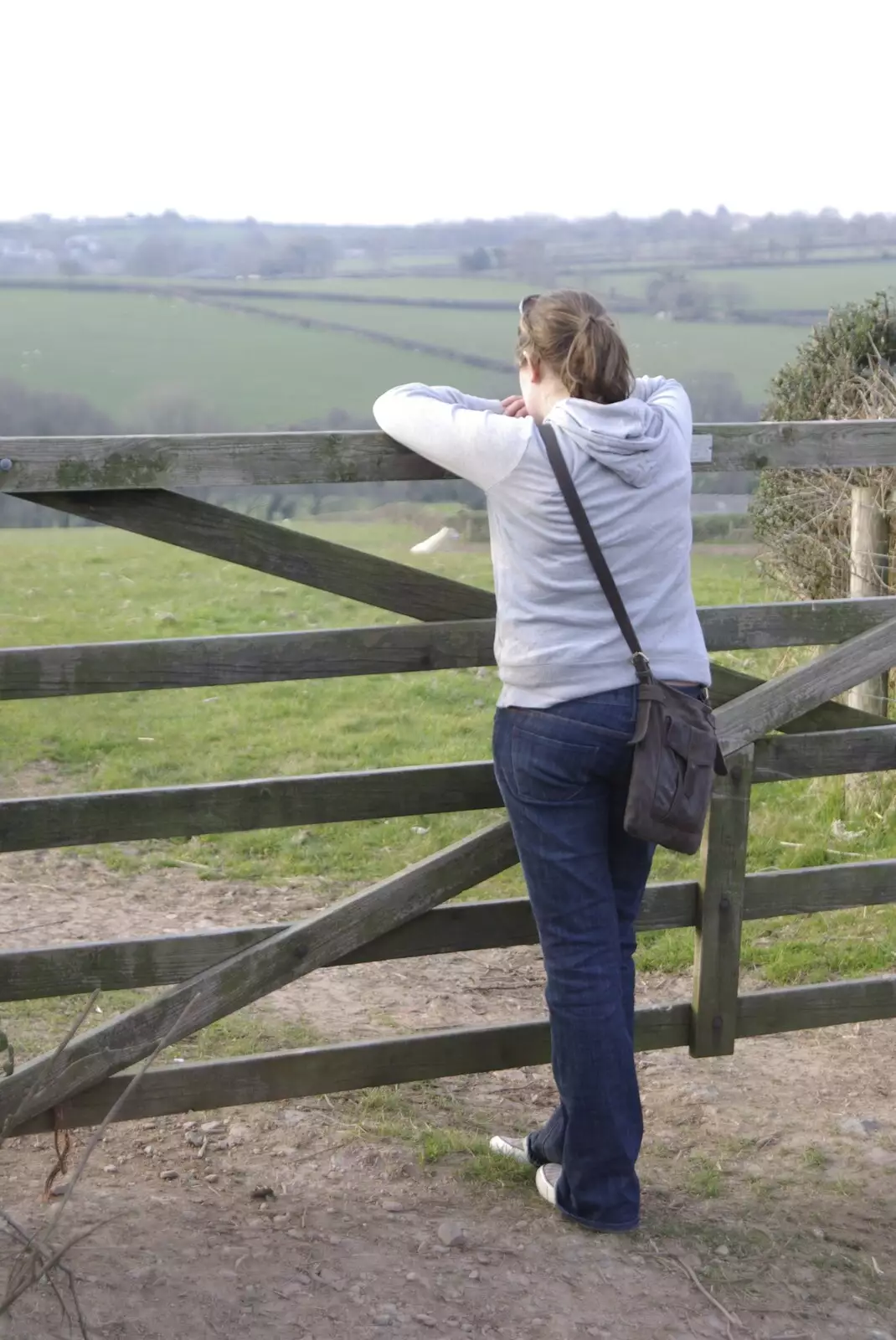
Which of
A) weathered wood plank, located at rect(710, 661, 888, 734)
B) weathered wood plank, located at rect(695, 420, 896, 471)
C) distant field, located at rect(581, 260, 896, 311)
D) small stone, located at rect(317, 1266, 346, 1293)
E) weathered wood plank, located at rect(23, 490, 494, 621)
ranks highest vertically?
distant field, located at rect(581, 260, 896, 311)

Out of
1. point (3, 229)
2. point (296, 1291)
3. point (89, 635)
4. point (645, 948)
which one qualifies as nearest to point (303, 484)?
point (296, 1291)

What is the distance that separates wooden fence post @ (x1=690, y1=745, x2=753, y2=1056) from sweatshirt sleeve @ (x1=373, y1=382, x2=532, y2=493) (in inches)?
43.6

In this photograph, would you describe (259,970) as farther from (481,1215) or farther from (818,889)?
(818,889)

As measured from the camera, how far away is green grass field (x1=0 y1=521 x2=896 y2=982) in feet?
19.2

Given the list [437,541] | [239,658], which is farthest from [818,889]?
[437,541]

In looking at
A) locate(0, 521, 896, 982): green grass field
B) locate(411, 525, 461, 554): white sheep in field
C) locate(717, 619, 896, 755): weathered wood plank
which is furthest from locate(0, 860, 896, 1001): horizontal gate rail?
locate(411, 525, 461, 554): white sheep in field

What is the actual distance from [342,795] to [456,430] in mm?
984

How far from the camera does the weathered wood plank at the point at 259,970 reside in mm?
3129

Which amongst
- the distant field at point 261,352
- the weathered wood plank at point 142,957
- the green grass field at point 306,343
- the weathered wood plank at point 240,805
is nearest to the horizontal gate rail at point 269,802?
the weathered wood plank at point 240,805

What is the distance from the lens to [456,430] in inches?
110

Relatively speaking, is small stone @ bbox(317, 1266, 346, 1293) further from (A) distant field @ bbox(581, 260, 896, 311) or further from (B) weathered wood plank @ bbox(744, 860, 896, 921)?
(A) distant field @ bbox(581, 260, 896, 311)

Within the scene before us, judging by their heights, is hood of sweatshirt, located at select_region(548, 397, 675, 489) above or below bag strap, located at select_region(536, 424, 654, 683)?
above

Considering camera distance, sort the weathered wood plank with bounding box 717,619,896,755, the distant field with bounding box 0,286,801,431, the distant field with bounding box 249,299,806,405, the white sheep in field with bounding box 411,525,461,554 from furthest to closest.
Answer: the distant field with bounding box 0,286,801,431 → the distant field with bounding box 249,299,806,405 → the white sheep in field with bounding box 411,525,461,554 → the weathered wood plank with bounding box 717,619,896,755

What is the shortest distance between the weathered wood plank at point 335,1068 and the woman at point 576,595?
0.49 metres
